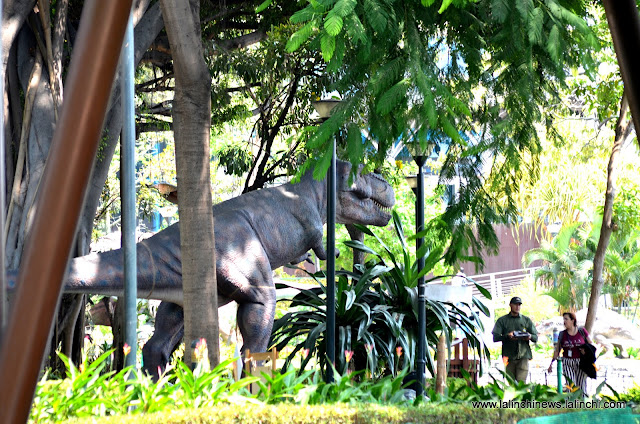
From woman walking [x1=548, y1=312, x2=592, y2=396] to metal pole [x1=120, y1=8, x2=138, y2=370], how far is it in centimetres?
466

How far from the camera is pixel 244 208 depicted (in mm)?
8773

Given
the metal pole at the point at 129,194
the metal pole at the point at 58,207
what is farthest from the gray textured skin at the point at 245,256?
the metal pole at the point at 58,207

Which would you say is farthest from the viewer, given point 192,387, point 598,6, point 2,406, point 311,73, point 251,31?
point 251,31

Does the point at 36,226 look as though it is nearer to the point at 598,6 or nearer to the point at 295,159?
the point at 598,6

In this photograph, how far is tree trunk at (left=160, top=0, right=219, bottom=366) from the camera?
19.1 ft

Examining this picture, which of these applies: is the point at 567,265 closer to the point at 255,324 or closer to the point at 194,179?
the point at 255,324

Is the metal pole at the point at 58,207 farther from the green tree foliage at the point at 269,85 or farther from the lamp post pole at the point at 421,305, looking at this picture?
the lamp post pole at the point at 421,305

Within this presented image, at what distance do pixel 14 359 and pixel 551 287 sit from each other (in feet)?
78.5

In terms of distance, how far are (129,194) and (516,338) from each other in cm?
495

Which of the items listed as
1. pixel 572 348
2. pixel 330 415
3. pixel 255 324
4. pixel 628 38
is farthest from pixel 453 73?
pixel 628 38

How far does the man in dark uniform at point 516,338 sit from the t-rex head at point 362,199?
6.92ft

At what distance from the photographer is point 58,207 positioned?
1.18 m

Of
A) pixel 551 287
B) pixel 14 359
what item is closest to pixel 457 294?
pixel 14 359

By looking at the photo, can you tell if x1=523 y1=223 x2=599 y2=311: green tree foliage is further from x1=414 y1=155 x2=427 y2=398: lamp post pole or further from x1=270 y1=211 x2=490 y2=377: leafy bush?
x1=414 y1=155 x2=427 y2=398: lamp post pole
